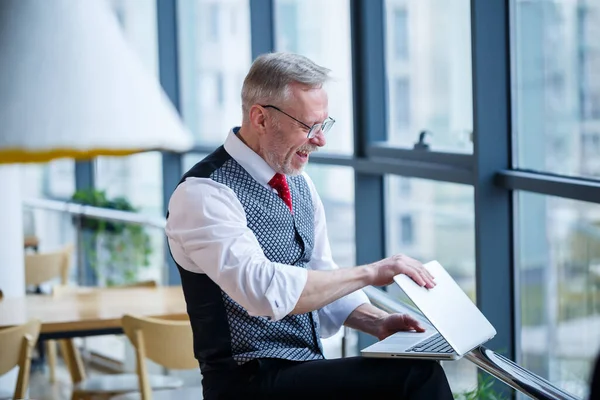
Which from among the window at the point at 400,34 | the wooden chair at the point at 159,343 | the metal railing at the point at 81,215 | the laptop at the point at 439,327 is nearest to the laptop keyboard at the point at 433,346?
the laptop at the point at 439,327

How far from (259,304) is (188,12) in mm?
5477

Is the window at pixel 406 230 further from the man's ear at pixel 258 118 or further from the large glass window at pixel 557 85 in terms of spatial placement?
the man's ear at pixel 258 118

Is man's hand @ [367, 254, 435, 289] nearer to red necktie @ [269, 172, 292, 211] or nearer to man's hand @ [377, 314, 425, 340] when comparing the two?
man's hand @ [377, 314, 425, 340]

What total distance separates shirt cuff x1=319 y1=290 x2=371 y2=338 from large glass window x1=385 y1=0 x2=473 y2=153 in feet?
5.27

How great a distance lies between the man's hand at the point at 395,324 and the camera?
87.6 inches

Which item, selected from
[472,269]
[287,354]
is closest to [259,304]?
[287,354]

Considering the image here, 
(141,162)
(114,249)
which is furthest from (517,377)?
(141,162)

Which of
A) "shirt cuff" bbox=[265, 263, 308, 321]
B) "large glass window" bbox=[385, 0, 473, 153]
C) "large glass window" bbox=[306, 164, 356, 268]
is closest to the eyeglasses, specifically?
"shirt cuff" bbox=[265, 263, 308, 321]

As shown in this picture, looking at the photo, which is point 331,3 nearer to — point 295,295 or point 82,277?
point 82,277

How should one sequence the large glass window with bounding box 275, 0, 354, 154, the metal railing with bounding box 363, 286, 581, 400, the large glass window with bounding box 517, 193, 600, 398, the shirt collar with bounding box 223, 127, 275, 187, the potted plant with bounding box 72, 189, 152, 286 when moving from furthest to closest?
Answer: the potted plant with bounding box 72, 189, 152, 286, the large glass window with bounding box 275, 0, 354, 154, the large glass window with bounding box 517, 193, 600, 398, the shirt collar with bounding box 223, 127, 275, 187, the metal railing with bounding box 363, 286, 581, 400

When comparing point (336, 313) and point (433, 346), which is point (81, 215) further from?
point (433, 346)

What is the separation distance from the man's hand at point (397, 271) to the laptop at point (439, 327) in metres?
0.01

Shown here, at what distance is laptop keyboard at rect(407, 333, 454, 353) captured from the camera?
1.92m

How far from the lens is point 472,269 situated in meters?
3.96
